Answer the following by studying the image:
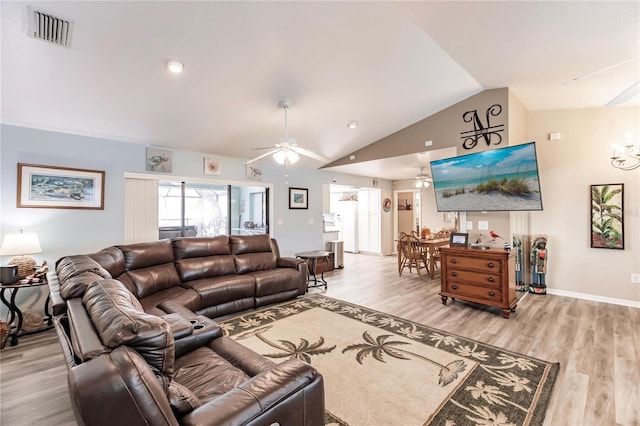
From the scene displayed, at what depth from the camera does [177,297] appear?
3254 mm

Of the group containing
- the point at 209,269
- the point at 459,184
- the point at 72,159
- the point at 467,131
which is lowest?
the point at 209,269

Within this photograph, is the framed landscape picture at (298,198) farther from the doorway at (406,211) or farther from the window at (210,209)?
the doorway at (406,211)

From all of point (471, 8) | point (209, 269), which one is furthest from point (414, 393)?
point (471, 8)

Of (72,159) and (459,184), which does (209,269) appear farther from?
(459,184)

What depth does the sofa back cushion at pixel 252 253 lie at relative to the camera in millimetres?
4285

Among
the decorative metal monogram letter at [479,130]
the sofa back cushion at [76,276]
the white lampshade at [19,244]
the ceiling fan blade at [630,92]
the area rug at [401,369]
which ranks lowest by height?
the area rug at [401,369]

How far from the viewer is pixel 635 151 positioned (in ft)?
12.9

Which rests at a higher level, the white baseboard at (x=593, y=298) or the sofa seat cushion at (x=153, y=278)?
the sofa seat cushion at (x=153, y=278)

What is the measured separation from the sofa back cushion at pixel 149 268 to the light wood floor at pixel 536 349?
905 millimetres

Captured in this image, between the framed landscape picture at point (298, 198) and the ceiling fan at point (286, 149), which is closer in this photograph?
the ceiling fan at point (286, 149)

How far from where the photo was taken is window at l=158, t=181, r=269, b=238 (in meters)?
4.75

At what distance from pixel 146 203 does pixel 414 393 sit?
173 inches

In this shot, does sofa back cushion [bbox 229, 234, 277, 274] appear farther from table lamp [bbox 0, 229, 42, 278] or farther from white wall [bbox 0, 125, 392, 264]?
table lamp [bbox 0, 229, 42, 278]

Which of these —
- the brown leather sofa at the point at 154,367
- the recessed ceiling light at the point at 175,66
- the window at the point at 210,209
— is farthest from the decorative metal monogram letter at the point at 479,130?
the brown leather sofa at the point at 154,367
